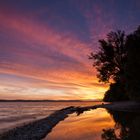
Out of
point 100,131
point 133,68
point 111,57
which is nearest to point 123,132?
point 100,131

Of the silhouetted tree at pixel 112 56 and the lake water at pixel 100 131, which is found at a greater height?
the silhouetted tree at pixel 112 56

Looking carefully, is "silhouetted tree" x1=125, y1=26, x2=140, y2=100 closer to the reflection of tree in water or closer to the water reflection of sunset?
the water reflection of sunset

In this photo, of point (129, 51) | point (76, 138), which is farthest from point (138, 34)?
point (76, 138)

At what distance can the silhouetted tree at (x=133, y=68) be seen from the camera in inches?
1543

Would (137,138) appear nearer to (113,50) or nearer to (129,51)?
(129,51)

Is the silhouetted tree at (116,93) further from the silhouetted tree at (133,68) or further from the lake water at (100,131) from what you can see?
the lake water at (100,131)

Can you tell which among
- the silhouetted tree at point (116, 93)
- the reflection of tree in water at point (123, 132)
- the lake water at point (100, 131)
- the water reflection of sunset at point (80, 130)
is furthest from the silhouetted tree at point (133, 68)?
the silhouetted tree at point (116, 93)

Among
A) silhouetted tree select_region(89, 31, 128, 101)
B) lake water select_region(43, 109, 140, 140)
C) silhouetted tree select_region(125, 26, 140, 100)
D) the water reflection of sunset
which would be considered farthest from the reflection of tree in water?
silhouetted tree select_region(89, 31, 128, 101)

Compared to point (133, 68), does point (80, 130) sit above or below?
below

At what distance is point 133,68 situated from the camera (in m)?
39.7

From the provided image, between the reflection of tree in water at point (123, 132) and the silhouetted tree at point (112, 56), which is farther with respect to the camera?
the silhouetted tree at point (112, 56)

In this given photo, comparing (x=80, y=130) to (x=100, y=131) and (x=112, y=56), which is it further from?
(x=112, y=56)

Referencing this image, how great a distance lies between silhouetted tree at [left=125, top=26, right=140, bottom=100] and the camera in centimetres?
3919

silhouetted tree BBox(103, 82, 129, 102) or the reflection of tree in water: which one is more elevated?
silhouetted tree BBox(103, 82, 129, 102)
